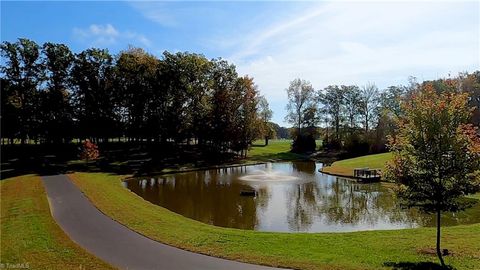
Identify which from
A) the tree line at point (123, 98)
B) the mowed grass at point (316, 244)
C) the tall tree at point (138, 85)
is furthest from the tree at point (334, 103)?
the mowed grass at point (316, 244)

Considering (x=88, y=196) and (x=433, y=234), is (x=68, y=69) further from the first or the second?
(x=433, y=234)

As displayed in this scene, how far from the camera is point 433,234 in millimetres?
18266

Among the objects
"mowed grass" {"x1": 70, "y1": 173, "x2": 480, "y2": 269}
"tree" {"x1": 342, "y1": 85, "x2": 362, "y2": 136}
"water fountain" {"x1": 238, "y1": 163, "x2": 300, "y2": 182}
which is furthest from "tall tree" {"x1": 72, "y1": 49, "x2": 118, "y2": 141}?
"tree" {"x1": 342, "y1": 85, "x2": 362, "y2": 136}

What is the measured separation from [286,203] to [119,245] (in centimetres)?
1569

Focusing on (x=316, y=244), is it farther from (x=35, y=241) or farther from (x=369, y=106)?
(x=369, y=106)

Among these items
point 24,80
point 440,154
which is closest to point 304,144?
point 24,80

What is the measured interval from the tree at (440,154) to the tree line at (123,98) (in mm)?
52853

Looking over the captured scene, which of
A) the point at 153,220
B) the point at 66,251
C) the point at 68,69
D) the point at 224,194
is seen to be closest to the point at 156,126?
the point at 68,69

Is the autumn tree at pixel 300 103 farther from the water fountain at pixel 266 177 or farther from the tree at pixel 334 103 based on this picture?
the water fountain at pixel 266 177

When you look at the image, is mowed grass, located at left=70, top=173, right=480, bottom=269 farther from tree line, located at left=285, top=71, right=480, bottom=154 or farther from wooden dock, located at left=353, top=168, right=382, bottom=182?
tree line, located at left=285, top=71, right=480, bottom=154

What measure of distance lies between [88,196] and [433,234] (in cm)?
2235

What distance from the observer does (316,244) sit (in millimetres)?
16469

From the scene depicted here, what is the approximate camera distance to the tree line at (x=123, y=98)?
60844 millimetres

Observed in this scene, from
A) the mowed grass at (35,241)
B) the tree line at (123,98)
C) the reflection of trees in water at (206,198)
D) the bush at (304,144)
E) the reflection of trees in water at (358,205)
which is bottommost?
the reflection of trees in water at (358,205)
